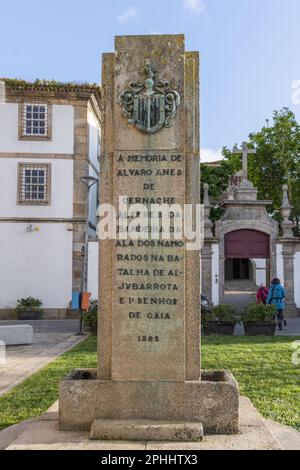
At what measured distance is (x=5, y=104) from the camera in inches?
823

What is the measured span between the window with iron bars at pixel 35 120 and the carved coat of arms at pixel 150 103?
17267mm

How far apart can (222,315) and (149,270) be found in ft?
30.1

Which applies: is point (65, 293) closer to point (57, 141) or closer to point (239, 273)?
point (57, 141)

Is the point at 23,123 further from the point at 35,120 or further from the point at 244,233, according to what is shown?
the point at 244,233

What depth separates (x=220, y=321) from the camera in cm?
1316

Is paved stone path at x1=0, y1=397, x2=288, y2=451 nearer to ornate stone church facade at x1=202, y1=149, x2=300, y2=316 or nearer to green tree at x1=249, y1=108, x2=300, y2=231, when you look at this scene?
ornate stone church facade at x1=202, y1=149, x2=300, y2=316

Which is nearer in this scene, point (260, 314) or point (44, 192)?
point (260, 314)

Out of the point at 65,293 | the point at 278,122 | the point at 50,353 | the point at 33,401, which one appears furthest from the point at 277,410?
the point at 278,122

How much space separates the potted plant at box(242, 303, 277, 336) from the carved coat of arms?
9.54 metres

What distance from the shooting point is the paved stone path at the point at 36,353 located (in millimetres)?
7625

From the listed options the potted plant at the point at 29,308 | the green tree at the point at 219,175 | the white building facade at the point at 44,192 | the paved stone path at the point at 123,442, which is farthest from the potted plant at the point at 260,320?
the green tree at the point at 219,175

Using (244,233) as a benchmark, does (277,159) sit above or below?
above

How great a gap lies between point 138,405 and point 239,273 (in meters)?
37.9
